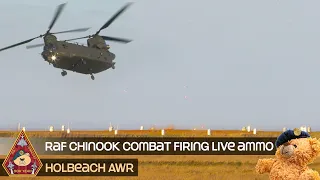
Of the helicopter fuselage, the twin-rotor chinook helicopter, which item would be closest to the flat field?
the twin-rotor chinook helicopter

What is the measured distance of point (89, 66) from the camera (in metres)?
46.0

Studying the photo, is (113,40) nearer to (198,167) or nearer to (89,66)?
(89,66)

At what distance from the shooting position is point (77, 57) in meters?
43.5

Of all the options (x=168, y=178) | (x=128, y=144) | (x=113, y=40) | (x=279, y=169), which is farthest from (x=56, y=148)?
(x=113, y=40)

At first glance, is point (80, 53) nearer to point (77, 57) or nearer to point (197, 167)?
point (77, 57)

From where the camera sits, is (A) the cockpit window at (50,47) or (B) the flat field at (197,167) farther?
(A) the cockpit window at (50,47)

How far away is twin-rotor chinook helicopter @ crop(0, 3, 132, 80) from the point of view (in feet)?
136

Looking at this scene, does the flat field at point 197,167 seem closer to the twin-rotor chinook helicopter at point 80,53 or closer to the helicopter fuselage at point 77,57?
the twin-rotor chinook helicopter at point 80,53

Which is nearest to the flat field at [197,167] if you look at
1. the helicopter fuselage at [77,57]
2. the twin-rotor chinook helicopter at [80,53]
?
the twin-rotor chinook helicopter at [80,53]

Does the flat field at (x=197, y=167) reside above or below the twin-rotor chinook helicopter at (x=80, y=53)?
below

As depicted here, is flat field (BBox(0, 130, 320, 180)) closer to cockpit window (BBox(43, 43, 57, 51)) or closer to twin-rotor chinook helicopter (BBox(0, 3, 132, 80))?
twin-rotor chinook helicopter (BBox(0, 3, 132, 80))

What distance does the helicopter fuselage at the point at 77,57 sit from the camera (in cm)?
4150

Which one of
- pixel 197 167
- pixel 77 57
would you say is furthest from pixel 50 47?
pixel 197 167

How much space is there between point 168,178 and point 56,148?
19.5 feet
